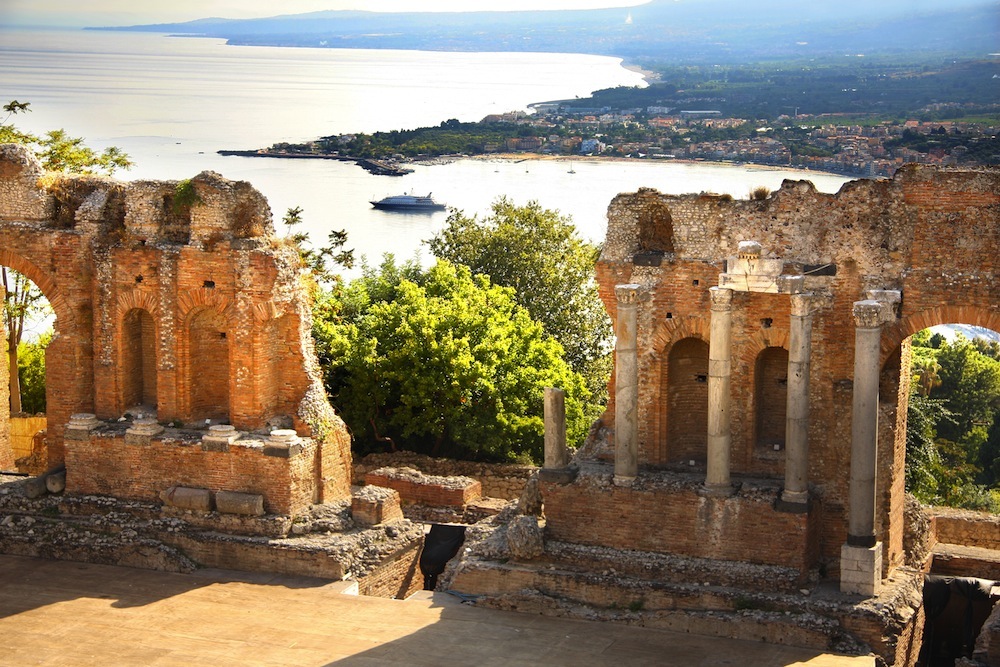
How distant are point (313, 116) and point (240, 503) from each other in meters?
36.2

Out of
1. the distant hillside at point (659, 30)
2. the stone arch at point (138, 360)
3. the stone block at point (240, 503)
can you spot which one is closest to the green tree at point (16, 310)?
the stone arch at point (138, 360)

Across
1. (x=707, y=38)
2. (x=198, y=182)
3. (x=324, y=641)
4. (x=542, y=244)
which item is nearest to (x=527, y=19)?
(x=707, y=38)

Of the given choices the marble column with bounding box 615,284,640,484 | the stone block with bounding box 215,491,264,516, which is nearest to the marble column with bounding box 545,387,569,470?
the marble column with bounding box 615,284,640,484

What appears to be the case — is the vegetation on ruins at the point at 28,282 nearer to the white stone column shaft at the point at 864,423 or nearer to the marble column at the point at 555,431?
the marble column at the point at 555,431

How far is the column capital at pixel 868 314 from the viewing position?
18875 millimetres

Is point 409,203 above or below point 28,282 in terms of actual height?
above

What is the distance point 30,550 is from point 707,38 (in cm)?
6600

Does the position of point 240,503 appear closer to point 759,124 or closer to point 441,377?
point 441,377

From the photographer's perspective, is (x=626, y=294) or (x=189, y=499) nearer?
(x=626, y=294)

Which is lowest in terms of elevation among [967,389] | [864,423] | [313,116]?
[967,389]

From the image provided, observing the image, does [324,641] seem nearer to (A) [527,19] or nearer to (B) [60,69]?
(B) [60,69]

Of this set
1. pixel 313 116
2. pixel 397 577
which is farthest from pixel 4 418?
pixel 313 116

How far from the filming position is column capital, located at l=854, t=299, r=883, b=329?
61.9ft

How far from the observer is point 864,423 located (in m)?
19.1
